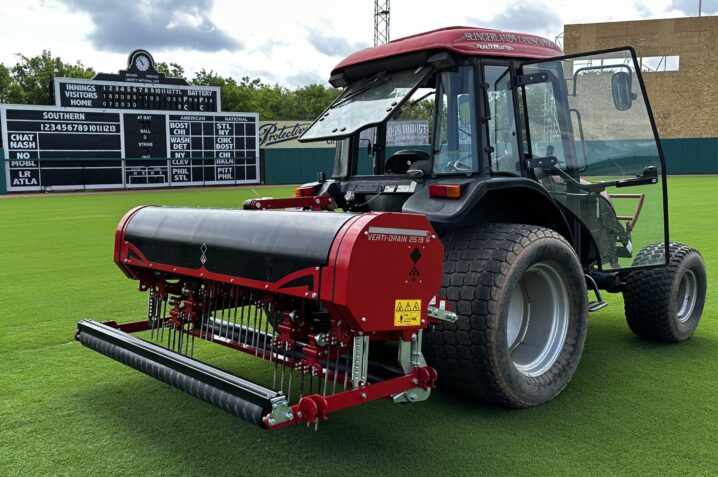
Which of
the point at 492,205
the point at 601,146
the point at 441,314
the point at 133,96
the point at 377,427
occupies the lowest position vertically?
the point at 377,427

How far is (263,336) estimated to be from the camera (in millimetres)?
4078

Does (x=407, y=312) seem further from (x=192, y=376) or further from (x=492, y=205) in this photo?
(x=492, y=205)

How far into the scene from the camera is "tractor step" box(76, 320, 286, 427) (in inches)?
109

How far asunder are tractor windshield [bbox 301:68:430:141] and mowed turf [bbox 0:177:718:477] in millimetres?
1599

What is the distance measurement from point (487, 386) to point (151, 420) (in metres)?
1.79

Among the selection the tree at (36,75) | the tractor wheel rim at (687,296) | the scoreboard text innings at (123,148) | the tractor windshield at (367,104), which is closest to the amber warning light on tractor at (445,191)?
the tractor windshield at (367,104)

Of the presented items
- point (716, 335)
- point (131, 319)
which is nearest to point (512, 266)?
point (716, 335)

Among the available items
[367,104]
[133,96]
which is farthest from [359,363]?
[133,96]

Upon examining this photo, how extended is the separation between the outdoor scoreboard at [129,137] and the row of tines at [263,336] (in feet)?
80.2

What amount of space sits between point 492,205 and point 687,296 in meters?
2.25

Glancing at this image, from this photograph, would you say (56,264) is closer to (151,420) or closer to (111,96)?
(151,420)

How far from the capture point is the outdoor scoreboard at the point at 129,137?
85.2 feet

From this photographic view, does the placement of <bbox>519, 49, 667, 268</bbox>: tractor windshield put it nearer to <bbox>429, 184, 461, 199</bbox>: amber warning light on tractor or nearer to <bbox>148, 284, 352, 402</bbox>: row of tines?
<bbox>429, 184, 461, 199</bbox>: amber warning light on tractor

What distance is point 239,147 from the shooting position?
30875 millimetres
